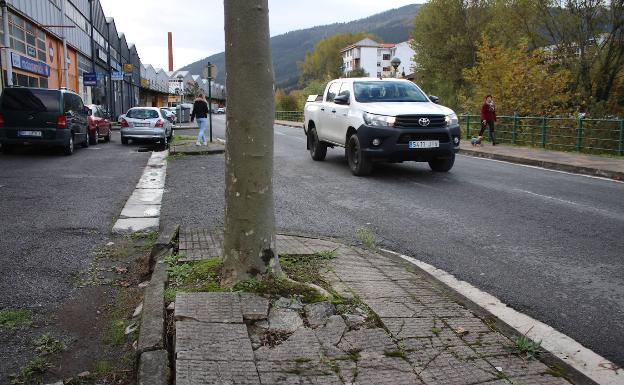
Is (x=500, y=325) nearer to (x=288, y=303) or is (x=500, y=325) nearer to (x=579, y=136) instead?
(x=288, y=303)

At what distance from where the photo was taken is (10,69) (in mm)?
24125

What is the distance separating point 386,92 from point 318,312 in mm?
9037

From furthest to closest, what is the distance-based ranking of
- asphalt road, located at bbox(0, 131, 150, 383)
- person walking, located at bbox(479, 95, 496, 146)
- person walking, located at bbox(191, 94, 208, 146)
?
person walking, located at bbox(479, 95, 496, 146)
person walking, located at bbox(191, 94, 208, 146)
asphalt road, located at bbox(0, 131, 150, 383)

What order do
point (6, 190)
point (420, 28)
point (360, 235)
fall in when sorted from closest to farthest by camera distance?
point (360, 235) → point (6, 190) → point (420, 28)

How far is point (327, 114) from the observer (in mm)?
12906

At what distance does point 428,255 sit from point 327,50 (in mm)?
135759

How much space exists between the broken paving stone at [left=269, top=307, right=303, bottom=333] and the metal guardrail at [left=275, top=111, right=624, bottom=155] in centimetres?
1511

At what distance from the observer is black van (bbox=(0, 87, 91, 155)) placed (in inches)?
603

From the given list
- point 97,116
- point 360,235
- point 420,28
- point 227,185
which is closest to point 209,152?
point 97,116

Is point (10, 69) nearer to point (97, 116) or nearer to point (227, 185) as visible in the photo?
point (97, 116)

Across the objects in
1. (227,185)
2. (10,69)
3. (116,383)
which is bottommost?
(116,383)

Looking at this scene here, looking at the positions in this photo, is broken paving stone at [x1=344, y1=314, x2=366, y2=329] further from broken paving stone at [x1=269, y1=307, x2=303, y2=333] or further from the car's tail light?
the car's tail light

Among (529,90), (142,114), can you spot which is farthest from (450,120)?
(529,90)

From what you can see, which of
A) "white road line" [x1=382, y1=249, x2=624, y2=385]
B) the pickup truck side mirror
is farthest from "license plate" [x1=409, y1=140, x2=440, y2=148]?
"white road line" [x1=382, y1=249, x2=624, y2=385]
